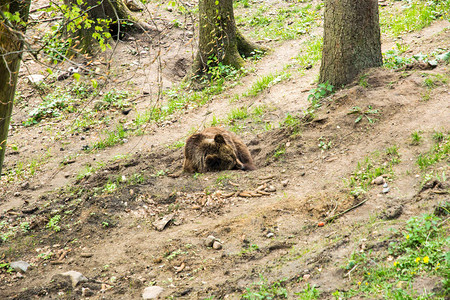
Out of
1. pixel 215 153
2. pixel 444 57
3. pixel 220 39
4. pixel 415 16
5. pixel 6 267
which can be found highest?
pixel 415 16

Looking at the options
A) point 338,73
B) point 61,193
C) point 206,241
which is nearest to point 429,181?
point 206,241

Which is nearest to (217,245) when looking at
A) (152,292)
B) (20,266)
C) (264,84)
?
(152,292)

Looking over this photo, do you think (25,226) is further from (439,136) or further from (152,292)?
(439,136)

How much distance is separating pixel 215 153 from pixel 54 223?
2.81 m

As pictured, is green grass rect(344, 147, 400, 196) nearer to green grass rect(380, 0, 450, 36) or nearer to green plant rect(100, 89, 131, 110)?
green grass rect(380, 0, 450, 36)

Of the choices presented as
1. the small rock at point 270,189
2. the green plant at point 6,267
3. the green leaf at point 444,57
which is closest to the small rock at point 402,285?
the small rock at point 270,189

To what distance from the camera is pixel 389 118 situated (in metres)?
6.17

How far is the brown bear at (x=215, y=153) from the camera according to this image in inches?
282

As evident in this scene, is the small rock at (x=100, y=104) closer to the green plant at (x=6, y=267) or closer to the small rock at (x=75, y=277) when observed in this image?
the green plant at (x=6, y=267)

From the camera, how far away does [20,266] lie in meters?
5.45

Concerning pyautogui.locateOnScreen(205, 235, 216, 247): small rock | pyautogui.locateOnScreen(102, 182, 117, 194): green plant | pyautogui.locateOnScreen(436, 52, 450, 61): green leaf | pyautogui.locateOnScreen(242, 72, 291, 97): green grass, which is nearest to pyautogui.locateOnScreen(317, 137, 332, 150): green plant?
pyautogui.locateOnScreen(205, 235, 216, 247): small rock

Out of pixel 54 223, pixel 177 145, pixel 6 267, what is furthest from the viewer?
pixel 177 145

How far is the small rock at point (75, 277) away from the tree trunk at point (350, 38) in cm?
503

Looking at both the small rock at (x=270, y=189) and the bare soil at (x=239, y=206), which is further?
the small rock at (x=270, y=189)
